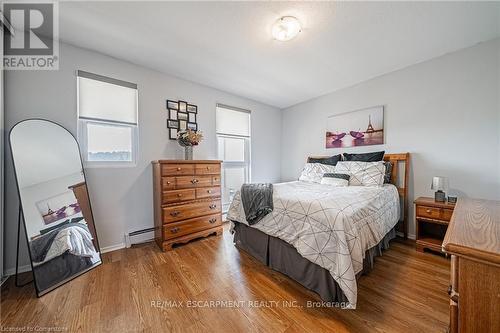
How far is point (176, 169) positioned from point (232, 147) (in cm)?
141

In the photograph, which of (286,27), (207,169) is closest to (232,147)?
(207,169)

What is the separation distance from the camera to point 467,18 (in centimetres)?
176

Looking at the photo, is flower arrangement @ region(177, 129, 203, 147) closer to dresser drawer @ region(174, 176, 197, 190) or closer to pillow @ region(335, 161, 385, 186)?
dresser drawer @ region(174, 176, 197, 190)

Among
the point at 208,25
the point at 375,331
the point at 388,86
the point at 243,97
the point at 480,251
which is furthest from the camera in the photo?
the point at 243,97

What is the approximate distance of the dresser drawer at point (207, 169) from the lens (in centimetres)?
264

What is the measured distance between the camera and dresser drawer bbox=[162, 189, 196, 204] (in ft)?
7.79

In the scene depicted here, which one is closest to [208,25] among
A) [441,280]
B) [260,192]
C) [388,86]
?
[260,192]

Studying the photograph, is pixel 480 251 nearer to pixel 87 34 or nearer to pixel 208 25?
pixel 208 25

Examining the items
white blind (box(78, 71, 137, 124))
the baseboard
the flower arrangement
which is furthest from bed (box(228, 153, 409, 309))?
the baseboard

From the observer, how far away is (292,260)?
1.72 metres

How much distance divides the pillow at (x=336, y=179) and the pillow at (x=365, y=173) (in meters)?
0.11

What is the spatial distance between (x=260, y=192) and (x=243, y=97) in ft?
7.75

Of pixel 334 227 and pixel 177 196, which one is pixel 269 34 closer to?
pixel 334 227

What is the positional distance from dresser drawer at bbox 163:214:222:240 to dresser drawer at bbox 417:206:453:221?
8.71ft
